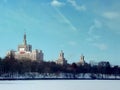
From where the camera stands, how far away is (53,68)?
4562 inches

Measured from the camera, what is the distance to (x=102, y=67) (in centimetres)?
13638

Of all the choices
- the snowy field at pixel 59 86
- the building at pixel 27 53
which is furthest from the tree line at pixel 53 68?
the building at pixel 27 53

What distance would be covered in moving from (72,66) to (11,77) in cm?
3861

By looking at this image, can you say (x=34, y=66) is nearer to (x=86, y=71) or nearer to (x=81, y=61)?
(x=86, y=71)

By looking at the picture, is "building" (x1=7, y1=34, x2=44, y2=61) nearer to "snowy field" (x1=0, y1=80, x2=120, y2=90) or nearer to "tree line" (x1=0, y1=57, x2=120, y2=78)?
"tree line" (x1=0, y1=57, x2=120, y2=78)

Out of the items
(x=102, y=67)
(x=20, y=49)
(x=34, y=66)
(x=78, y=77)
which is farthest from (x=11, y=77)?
(x=20, y=49)

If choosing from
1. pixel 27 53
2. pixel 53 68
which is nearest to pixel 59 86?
pixel 53 68

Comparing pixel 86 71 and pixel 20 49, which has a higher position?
pixel 20 49

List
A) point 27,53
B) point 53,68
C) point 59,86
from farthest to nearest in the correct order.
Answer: point 27,53
point 53,68
point 59,86

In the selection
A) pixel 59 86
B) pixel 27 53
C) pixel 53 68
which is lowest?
pixel 59 86

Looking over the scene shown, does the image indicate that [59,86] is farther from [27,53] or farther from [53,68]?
[27,53]

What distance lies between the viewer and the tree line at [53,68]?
96.1 m

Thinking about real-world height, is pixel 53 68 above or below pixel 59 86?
above

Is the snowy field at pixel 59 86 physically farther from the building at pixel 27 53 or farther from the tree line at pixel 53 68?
the building at pixel 27 53
